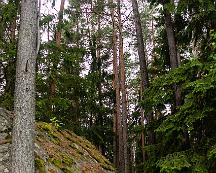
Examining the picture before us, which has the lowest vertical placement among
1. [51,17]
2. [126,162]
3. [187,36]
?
[126,162]

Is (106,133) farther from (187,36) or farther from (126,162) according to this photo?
(187,36)

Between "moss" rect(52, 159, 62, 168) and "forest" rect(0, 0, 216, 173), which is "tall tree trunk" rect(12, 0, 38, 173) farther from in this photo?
"moss" rect(52, 159, 62, 168)

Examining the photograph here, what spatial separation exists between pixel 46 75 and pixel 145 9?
12.4 m

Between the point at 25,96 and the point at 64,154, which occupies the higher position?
the point at 25,96

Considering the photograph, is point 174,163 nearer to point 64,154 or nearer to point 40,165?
point 40,165

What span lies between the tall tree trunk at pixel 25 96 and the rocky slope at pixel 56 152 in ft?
2.95

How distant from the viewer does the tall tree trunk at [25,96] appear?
646 centimetres

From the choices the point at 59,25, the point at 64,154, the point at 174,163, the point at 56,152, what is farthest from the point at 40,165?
the point at 59,25

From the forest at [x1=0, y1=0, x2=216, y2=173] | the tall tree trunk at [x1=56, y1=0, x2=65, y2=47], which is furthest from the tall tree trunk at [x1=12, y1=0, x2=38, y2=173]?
the tall tree trunk at [x1=56, y1=0, x2=65, y2=47]

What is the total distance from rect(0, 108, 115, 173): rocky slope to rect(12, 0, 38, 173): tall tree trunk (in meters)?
0.90

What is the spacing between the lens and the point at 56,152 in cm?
926

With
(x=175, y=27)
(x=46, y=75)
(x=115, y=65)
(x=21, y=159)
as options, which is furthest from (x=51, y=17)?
(x=115, y=65)

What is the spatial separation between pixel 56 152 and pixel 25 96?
2.98 metres

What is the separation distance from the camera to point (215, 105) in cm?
769
